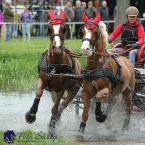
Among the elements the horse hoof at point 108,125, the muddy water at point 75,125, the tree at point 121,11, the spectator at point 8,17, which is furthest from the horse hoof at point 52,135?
the spectator at point 8,17

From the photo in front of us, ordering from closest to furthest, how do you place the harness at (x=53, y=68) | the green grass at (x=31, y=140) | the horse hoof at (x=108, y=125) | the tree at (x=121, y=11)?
the green grass at (x=31, y=140), the harness at (x=53, y=68), the horse hoof at (x=108, y=125), the tree at (x=121, y=11)

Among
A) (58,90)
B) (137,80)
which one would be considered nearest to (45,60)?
(58,90)

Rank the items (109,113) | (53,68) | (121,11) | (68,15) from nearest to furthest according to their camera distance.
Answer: (53,68), (109,113), (121,11), (68,15)

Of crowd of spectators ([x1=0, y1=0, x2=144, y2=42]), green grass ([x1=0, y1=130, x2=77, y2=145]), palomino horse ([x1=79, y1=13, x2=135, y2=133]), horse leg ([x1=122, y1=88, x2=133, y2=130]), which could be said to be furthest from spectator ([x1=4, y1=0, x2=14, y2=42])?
green grass ([x1=0, y1=130, x2=77, y2=145])

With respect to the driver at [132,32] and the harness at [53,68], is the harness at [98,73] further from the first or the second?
the driver at [132,32]

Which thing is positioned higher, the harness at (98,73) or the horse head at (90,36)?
the horse head at (90,36)

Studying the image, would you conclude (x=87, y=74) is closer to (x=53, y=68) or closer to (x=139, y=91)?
(x=53, y=68)

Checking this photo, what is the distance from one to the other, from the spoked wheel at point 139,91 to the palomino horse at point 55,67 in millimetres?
1255

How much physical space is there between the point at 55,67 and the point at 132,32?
7.36 ft

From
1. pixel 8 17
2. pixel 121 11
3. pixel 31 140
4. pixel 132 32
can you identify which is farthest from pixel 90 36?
pixel 8 17

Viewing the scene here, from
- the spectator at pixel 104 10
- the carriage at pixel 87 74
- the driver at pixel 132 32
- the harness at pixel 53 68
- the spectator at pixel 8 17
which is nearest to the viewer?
the carriage at pixel 87 74

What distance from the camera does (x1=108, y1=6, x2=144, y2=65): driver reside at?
497 inches

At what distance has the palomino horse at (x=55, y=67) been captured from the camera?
10.9 metres

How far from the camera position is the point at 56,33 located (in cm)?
1091
